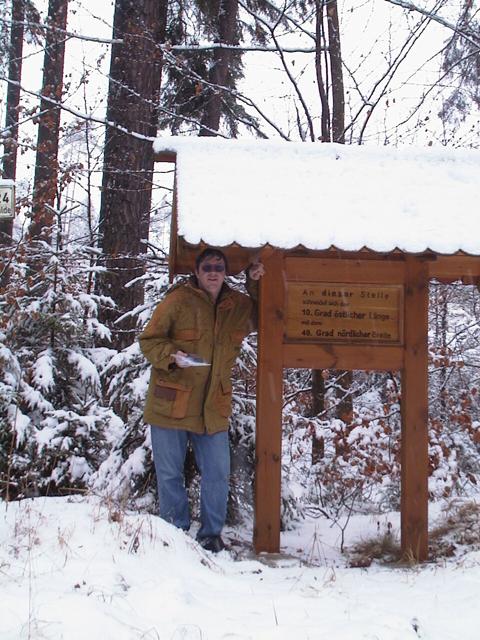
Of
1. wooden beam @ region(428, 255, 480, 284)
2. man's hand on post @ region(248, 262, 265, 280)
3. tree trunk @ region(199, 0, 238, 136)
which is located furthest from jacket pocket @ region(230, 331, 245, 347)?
tree trunk @ region(199, 0, 238, 136)

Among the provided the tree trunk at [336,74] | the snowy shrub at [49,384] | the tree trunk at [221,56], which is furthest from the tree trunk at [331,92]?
the snowy shrub at [49,384]

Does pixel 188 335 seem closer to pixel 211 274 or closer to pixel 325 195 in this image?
pixel 211 274

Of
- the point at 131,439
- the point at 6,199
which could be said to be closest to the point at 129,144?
the point at 6,199

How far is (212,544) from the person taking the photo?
14.1ft

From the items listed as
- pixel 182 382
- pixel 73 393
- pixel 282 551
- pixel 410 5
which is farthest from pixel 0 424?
pixel 410 5

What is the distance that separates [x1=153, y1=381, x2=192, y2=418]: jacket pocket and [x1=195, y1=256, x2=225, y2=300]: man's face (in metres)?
0.66

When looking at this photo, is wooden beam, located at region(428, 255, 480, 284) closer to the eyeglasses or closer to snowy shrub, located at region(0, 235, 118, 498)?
the eyeglasses

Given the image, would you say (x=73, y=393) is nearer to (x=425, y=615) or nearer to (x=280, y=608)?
(x=280, y=608)

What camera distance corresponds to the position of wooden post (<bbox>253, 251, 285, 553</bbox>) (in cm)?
436

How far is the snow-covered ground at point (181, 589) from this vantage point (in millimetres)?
2633

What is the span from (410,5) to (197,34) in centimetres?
339

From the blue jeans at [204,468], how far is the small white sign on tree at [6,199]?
2.11 metres

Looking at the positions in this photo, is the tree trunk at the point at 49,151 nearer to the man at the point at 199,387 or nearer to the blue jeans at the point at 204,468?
the man at the point at 199,387

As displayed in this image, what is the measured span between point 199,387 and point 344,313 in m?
1.10
